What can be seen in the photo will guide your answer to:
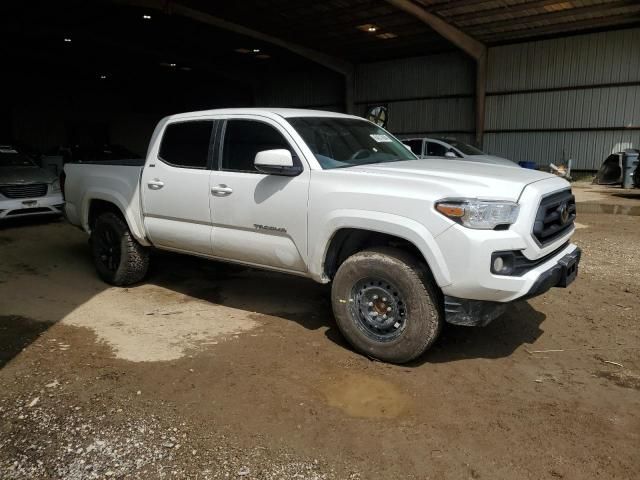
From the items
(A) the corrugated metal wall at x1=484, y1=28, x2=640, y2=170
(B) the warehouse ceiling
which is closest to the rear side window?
(B) the warehouse ceiling

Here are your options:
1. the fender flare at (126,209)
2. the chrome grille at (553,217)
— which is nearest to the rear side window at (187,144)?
the fender flare at (126,209)

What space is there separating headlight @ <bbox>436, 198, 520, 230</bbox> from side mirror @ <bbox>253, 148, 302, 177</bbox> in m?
1.30

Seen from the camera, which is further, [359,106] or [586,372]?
[359,106]

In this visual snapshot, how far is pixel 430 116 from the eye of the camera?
22172 mm

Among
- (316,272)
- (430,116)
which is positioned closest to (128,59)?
(430,116)

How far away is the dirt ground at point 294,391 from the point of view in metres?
2.69

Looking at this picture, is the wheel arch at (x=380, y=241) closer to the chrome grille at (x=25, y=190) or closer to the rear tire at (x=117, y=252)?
the rear tire at (x=117, y=252)

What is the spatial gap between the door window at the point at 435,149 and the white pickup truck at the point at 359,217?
8.75 meters

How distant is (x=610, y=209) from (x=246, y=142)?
1026 cm

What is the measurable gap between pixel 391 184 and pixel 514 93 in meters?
18.2

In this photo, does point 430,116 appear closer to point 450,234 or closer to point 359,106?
point 359,106

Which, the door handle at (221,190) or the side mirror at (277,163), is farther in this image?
the door handle at (221,190)

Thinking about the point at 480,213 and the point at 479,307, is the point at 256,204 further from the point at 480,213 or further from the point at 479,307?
the point at 479,307

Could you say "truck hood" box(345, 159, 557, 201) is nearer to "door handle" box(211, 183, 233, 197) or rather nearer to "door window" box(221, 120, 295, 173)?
"door window" box(221, 120, 295, 173)
